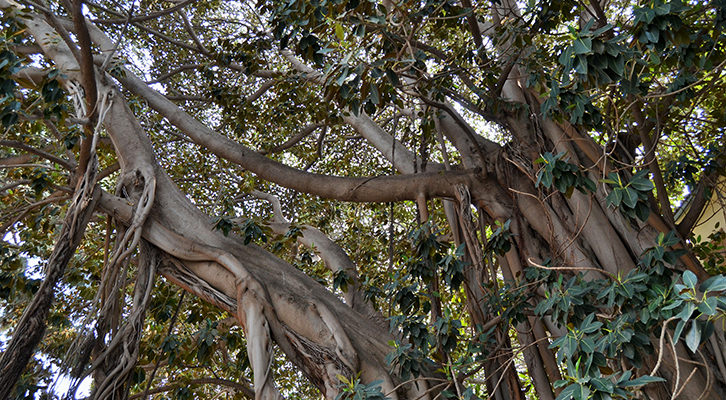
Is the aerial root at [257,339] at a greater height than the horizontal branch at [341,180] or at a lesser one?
lesser

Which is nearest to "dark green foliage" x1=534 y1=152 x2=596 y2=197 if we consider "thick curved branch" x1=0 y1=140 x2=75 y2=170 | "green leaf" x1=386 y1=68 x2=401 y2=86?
"green leaf" x1=386 y1=68 x2=401 y2=86

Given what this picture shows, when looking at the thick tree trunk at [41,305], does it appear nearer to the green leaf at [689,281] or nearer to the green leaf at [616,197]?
the green leaf at [616,197]

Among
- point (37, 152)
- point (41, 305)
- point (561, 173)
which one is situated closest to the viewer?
point (561, 173)

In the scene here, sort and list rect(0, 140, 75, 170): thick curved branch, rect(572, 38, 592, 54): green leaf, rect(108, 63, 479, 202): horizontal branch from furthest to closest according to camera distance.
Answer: rect(108, 63, 479, 202): horizontal branch < rect(0, 140, 75, 170): thick curved branch < rect(572, 38, 592, 54): green leaf

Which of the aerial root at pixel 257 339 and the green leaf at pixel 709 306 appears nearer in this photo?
the green leaf at pixel 709 306

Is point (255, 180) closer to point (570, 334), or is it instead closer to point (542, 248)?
point (542, 248)

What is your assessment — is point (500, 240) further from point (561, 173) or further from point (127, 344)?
point (127, 344)

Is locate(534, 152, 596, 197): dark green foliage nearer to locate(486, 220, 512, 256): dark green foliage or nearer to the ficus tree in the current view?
the ficus tree

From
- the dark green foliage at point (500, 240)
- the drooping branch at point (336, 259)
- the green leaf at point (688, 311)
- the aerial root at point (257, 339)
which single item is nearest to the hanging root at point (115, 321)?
the aerial root at point (257, 339)

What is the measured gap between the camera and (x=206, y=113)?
6004 millimetres

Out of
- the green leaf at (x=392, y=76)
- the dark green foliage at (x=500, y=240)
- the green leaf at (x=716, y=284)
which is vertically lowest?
the green leaf at (x=716, y=284)

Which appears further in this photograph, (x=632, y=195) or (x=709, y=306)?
(x=632, y=195)

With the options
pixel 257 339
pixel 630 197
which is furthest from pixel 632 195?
pixel 257 339

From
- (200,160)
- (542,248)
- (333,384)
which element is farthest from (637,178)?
(200,160)
